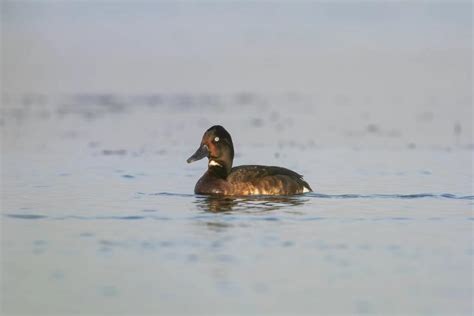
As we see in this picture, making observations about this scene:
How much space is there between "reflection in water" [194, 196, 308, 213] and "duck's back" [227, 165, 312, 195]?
0.16 metres

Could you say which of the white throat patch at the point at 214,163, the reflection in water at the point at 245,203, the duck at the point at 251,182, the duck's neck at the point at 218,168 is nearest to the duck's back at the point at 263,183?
the duck at the point at 251,182

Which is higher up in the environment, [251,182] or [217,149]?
[217,149]

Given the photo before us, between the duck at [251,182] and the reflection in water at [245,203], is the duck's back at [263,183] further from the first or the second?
the reflection in water at [245,203]

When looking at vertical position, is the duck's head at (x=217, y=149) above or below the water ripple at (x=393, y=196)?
above

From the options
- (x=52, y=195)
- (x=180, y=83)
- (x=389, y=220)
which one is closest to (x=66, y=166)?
(x=52, y=195)

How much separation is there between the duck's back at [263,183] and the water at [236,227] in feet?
0.79

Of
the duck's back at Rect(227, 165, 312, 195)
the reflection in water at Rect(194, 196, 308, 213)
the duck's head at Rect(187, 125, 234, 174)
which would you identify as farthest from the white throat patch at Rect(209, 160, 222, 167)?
the reflection in water at Rect(194, 196, 308, 213)

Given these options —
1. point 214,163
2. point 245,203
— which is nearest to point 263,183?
point 245,203

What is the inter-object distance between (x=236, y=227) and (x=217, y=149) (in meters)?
2.91

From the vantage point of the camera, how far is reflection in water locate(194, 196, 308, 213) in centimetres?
1138

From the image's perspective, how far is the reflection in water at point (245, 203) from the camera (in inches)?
448

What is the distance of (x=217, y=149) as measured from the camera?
13.0 metres

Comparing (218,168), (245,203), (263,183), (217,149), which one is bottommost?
(245,203)

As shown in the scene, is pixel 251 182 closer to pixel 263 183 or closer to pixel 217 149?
pixel 263 183
